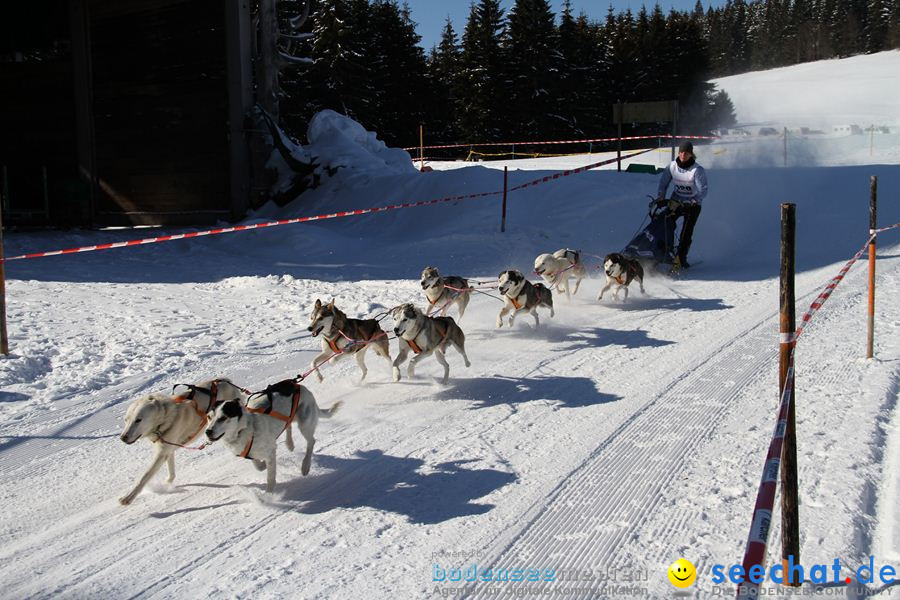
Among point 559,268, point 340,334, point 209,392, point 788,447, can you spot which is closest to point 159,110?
point 559,268

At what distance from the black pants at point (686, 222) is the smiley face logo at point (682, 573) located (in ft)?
28.4

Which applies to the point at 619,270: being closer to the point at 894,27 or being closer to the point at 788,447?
the point at 788,447

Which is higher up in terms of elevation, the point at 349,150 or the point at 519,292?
the point at 349,150

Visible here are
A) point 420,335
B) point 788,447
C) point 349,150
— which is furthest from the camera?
point 349,150

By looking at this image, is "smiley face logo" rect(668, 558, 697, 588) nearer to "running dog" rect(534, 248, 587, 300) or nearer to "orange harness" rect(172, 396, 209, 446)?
"orange harness" rect(172, 396, 209, 446)

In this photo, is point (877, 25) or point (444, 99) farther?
point (877, 25)

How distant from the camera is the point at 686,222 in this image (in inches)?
468

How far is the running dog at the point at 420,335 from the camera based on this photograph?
642 centimetres

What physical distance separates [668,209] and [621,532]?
8.43m

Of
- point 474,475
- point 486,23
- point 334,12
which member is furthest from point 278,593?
point 486,23

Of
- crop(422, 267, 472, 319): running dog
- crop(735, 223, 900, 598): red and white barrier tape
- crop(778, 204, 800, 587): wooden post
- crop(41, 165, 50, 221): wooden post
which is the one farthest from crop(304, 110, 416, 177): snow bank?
crop(735, 223, 900, 598): red and white barrier tape

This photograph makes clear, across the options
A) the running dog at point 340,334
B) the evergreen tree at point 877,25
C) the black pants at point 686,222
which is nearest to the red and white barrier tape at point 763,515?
the running dog at point 340,334

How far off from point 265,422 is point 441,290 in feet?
12.6

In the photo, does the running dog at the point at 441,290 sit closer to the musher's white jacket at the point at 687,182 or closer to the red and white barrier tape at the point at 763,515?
the musher's white jacket at the point at 687,182
